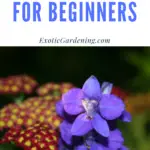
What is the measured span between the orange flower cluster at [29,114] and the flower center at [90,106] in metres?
0.22

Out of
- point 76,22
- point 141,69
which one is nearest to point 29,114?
point 76,22

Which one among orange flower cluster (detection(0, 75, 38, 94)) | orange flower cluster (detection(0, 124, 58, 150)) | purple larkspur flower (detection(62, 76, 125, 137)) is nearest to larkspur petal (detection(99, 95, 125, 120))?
purple larkspur flower (detection(62, 76, 125, 137))

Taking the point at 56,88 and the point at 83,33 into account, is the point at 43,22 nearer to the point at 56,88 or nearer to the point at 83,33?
the point at 83,33

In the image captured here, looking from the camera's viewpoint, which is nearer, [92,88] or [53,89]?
[92,88]

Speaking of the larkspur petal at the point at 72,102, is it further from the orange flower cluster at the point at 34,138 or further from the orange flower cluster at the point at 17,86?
the orange flower cluster at the point at 17,86

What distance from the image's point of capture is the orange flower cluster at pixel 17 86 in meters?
1.32

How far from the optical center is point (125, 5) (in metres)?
1.52

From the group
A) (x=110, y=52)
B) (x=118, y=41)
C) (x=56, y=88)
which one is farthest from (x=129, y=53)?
(x=56, y=88)

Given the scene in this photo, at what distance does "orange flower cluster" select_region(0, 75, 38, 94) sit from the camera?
1318 millimetres

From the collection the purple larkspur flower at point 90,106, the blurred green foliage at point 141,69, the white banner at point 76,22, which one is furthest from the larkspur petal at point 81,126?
the blurred green foliage at point 141,69

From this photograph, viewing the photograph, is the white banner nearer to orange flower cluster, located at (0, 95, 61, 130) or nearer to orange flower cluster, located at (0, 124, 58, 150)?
orange flower cluster, located at (0, 95, 61, 130)

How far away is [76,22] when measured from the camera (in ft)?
5.13

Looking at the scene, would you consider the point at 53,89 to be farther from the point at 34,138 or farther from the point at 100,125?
the point at 100,125

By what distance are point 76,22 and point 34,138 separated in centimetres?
56
